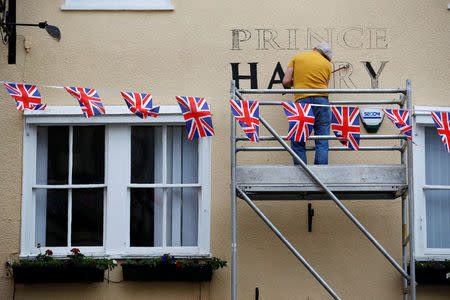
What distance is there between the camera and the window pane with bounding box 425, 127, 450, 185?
8.75 metres

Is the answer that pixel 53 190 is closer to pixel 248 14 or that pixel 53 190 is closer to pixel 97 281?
pixel 97 281

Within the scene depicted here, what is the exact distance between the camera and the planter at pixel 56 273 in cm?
835

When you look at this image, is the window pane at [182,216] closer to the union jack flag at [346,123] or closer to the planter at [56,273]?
the planter at [56,273]

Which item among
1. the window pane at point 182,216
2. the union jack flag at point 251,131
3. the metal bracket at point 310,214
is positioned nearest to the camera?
the union jack flag at point 251,131

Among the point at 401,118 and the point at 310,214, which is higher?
the point at 401,118

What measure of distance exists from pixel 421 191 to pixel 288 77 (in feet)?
6.38

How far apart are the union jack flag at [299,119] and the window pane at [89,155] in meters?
2.42

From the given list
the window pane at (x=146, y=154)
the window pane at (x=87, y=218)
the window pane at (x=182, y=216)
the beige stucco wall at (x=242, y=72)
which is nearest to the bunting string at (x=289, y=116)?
the beige stucco wall at (x=242, y=72)

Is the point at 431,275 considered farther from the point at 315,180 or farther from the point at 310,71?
the point at 310,71

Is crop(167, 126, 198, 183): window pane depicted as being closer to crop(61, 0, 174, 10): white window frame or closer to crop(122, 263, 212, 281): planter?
crop(122, 263, 212, 281): planter

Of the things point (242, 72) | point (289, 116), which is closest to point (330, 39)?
point (242, 72)

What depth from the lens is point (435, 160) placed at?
8773 millimetres

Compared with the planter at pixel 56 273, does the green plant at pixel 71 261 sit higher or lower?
higher

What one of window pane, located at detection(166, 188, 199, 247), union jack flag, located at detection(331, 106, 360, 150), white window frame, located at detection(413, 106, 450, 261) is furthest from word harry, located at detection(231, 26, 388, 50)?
window pane, located at detection(166, 188, 199, 247)
